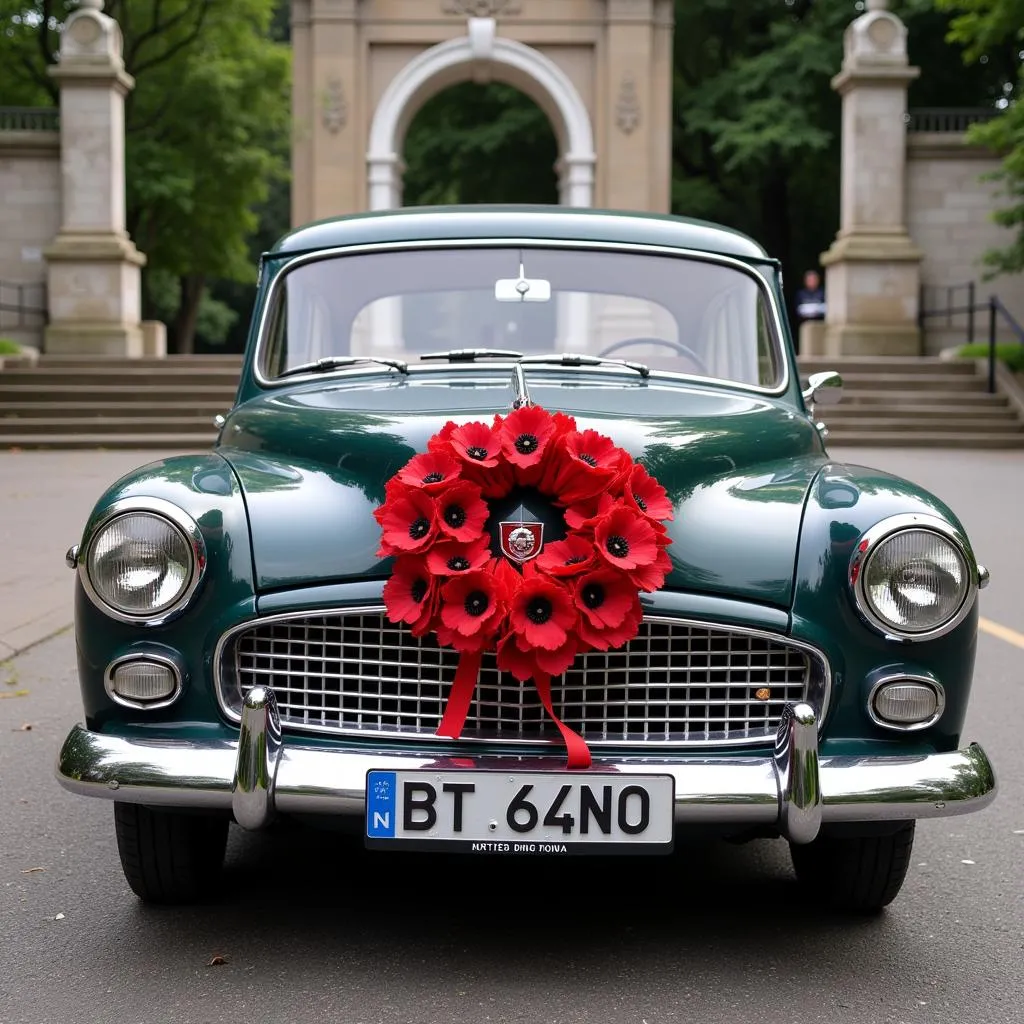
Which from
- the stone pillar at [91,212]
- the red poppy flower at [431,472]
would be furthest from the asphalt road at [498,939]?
the stone pillar at [91,212]

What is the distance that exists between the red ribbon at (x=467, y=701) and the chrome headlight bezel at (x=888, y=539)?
644 millimetres

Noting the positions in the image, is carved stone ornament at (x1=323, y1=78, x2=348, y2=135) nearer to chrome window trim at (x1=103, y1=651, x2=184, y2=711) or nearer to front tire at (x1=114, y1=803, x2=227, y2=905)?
front tire at (x1=114, y1=803, x2=227, y2=905)

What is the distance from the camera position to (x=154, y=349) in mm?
25188

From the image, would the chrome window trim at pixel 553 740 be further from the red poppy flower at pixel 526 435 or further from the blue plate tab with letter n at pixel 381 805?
the red poppy flower at pixel 526 435

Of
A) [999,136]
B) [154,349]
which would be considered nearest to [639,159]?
[999,136]

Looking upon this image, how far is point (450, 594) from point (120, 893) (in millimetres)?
1267

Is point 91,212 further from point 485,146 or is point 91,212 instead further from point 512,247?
point 512,247

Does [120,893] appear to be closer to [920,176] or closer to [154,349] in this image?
[154,349]

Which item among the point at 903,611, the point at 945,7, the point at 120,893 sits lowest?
the point at 120,893

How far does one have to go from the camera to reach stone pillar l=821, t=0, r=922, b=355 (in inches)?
977

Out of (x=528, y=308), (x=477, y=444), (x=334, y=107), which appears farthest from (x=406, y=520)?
(x=334, y=107)

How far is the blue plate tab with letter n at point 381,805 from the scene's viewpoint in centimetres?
299

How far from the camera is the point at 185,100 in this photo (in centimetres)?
3069

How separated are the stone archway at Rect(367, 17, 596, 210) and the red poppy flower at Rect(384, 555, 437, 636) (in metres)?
24.3
